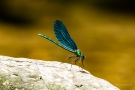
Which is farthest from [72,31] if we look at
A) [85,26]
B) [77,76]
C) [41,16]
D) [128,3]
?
[77,76]

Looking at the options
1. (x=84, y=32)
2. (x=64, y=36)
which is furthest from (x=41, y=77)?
Answer: (x=84, y=32)

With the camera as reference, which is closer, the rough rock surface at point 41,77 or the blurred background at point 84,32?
the rough rock surface at point 41,77

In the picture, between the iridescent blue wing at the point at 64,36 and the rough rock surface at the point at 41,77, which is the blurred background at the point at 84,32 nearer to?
the iridescent blue wing at the point at 64,36

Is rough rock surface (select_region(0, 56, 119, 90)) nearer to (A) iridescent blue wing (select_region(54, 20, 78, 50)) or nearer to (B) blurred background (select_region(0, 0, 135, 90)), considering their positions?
→ (A) iridescent blue wing (select_region(54, 20, 78, 50))

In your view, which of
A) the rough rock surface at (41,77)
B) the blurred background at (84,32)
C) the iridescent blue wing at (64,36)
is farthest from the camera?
the blurred background at (84,32)

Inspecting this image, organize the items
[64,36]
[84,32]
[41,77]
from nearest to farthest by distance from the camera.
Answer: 1. [41,77]
2. [64,36]
3. [84,32]

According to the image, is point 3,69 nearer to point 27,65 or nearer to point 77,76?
point 27,65

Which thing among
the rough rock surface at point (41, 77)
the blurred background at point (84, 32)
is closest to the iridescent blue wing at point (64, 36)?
the rough rock surface at point (41, 77)

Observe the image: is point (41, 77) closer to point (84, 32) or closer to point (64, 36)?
point (64, 36)
